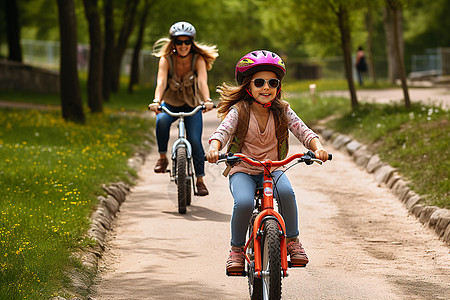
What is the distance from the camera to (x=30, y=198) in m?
8.92

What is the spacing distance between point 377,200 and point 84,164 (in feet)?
13.9

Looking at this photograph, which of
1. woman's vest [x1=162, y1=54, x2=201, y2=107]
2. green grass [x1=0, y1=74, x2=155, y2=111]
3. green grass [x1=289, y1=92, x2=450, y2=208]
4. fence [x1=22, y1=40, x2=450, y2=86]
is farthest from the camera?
fence [x1=22, y1=40, x2=450, y2=86]

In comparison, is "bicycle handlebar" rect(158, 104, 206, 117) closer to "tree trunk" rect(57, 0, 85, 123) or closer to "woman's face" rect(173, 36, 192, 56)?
"woman's face" rect(173, 36, 192, 56)

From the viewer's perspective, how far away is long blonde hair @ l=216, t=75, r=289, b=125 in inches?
234

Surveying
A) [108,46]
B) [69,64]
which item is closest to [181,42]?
[69,64]

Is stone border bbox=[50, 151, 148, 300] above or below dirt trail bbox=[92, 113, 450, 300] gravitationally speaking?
above

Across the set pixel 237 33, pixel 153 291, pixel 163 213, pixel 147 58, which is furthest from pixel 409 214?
pixel 237 33

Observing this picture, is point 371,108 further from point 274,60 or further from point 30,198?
point 274,60

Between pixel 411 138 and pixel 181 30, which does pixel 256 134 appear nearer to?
pixel 181 30

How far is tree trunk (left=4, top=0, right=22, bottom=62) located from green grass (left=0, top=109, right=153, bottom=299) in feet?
55.9

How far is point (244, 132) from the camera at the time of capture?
5898 mm

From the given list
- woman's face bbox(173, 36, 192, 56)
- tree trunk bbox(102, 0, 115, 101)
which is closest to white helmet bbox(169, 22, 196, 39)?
woman's face bbox(173, 36, 192, 56)

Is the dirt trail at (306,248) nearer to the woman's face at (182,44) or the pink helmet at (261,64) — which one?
the pink helmet at (261,64)

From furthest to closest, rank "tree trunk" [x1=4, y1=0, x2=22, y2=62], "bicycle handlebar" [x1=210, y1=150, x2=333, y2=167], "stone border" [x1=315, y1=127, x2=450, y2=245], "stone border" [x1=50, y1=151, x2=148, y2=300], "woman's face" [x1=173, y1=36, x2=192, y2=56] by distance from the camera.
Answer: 1. "tree trunk" [x1=4, y1=0, x2=22, y2=62]
2. "woman's face" [x1=173, y1=36, x2=192, y2=56]
3. "stone border" [x1=315, y1=127, x2=450, y2=245]
4. "stone border" [x1=50, y1=151, x2=148, y2=300]
5. "bicycle handlebar" [x1=210, y1=150, x2=333, y2=167]
